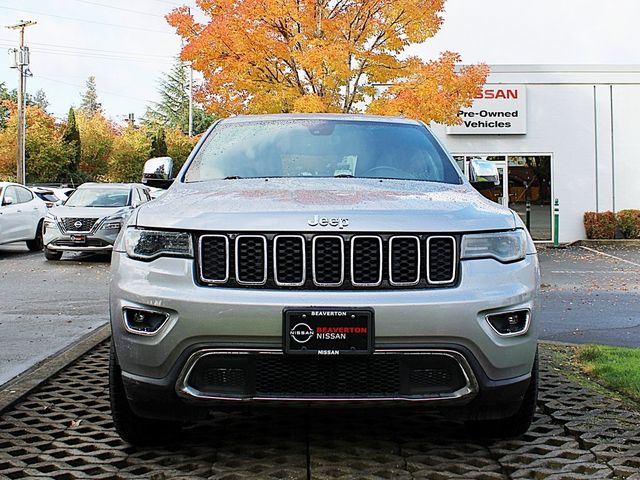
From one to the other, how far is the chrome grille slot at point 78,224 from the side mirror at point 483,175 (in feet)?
39.1

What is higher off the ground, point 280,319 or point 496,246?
point 496,246

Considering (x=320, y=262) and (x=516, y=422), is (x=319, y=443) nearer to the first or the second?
(x=516, y=422)

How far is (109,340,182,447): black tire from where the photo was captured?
12.8 ft

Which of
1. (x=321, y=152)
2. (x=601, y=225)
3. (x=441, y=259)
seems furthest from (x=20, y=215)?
(x=441, y=259)

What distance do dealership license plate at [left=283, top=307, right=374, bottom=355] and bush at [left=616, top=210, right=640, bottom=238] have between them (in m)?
21.1

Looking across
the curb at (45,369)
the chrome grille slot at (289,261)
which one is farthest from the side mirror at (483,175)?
the curb at (45,369)

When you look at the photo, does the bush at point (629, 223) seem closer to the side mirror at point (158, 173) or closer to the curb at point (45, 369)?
the curb at point (45, 369)

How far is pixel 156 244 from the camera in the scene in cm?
369

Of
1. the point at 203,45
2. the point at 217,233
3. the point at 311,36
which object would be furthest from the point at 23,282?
the point at 217,233

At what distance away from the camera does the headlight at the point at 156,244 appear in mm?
3623

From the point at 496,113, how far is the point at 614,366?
1799 cm

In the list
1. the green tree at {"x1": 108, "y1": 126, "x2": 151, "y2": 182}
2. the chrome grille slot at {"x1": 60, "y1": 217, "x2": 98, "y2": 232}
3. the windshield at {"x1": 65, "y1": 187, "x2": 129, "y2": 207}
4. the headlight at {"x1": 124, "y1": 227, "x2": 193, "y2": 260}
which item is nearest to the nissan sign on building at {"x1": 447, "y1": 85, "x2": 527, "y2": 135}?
the windshield at {"x1": 65, "y1": 187, "x2": 129, "y2": 207}

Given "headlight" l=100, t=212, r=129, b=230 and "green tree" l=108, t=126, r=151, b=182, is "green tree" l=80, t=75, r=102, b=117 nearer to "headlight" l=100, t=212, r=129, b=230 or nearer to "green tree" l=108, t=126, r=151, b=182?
"green tree" l=108, t=126, r=151, b=182

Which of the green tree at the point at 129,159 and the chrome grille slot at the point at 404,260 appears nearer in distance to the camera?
the chrome grille slot at the point at 404,260
